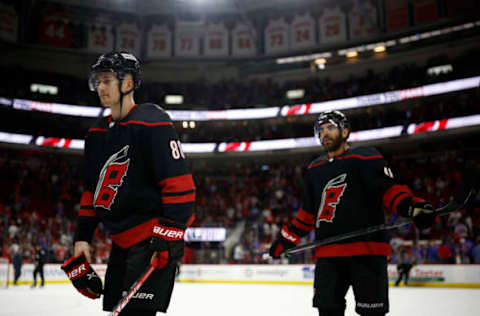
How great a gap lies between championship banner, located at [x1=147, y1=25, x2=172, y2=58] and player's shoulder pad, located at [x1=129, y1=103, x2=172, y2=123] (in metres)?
25.0

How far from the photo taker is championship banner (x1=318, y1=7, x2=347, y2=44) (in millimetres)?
24188

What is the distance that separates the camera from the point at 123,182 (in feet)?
7.66

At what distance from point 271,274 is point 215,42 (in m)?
15.8

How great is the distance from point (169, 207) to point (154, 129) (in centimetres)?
42

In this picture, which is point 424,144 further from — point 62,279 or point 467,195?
point 467,195

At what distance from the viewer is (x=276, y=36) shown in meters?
26.1

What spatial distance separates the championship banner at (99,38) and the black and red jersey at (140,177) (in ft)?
80.9

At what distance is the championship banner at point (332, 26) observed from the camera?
24.2m

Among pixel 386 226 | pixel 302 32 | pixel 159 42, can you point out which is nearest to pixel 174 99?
pixel 159 42

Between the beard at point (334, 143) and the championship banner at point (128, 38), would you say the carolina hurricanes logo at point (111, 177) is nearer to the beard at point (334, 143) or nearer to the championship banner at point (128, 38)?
the beard at point (334, 143)

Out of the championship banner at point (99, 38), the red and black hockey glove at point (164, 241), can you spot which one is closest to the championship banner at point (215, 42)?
the championship banner at point (99, 38)

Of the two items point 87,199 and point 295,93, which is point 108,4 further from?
point 87,199

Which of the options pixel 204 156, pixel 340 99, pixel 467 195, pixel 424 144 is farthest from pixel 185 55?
pixel 467 195

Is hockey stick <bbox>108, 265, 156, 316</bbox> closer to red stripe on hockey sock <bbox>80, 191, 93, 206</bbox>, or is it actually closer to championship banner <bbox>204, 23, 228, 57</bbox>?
red stripe on hockey sock <bbox>80, 191, 93, 206</bbox>
